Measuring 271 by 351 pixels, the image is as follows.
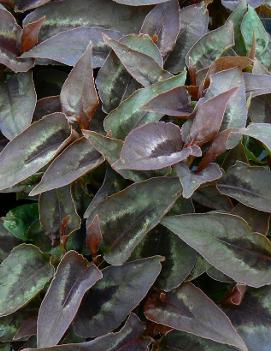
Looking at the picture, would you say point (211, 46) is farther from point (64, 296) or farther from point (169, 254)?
point (64, 296)

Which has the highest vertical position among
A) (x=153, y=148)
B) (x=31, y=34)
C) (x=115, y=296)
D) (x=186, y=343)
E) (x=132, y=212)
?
(x=31, y=34)

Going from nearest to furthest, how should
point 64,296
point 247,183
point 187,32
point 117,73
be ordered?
1. point 64,296
2. point 247,183
3. point 117,73
4. point 187,32

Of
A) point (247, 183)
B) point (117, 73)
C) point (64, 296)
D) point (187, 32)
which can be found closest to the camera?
point (64, 296)

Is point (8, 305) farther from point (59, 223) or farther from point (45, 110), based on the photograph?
point (45, 110)

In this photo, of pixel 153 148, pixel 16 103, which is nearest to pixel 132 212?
pixel 153 148

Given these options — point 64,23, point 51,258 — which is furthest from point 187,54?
point 51,258
